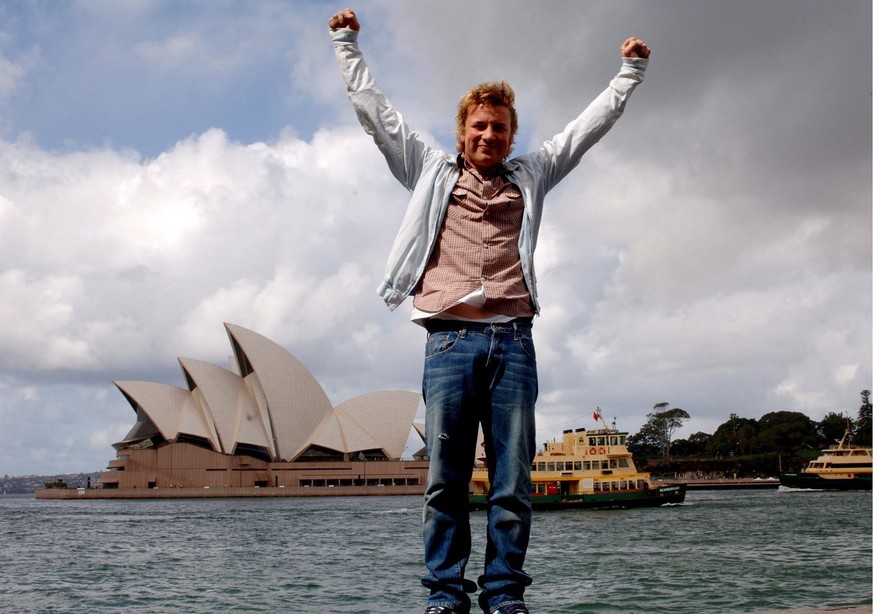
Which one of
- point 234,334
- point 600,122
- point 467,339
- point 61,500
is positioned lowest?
point 61,500

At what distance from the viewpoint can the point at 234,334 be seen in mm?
47812

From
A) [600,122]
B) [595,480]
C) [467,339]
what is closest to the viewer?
[467,339]

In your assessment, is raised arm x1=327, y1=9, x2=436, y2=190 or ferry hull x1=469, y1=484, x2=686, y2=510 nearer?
raised arm x1=327, y1=9, x2=436, y2=190

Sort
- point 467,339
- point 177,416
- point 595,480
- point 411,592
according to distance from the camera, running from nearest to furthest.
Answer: point 467,339, point 411,592, point 595,480, point 177,416

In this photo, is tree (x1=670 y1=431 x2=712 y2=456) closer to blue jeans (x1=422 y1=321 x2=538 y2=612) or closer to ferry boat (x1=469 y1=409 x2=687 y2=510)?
ferry boat (x1=469 y1=409 x2=687 y2=510)

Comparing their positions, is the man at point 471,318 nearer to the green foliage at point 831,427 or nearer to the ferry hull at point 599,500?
the ferry hull at point 599,500

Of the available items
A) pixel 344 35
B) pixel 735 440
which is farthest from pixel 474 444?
pixel 735 440

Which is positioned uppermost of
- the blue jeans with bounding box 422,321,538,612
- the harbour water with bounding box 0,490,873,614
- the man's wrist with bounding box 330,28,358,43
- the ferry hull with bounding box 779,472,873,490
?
the man's wrist with bounding box 330,28,358,43

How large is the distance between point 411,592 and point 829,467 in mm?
39108

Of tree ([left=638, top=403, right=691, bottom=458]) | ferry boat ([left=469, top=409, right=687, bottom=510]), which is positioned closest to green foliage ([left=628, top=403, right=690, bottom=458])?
tree ([left=638, top=403, right=691, bottom=458])

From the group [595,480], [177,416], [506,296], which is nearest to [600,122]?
[506,296]

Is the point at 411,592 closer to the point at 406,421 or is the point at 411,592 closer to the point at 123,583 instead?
the point at 123,583

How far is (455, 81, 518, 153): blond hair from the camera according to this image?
213 centimetres

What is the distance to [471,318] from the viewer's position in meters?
2.04
